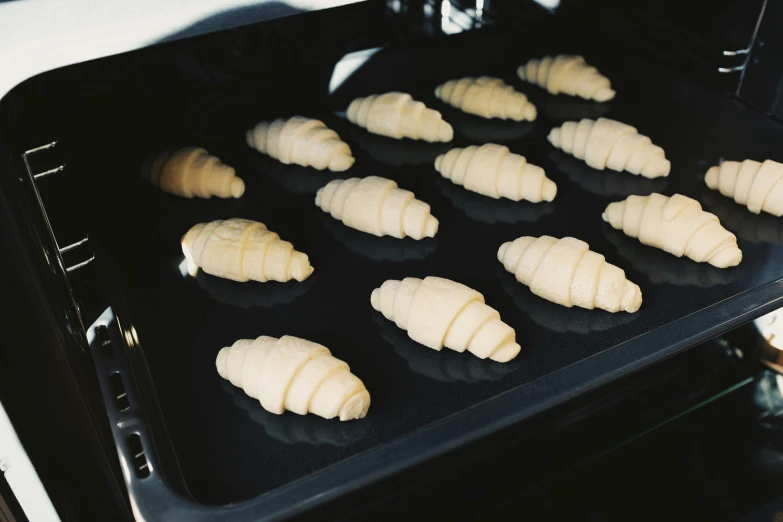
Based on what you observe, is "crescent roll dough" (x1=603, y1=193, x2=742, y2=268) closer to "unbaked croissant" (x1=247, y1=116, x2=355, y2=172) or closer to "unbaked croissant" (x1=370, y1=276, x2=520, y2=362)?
"unbaked croissant" (x1=370, y1=276, x2=520, y2=362)

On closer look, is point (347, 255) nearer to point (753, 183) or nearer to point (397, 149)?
point (397, 149)

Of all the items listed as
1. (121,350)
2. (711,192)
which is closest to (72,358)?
(121,350)

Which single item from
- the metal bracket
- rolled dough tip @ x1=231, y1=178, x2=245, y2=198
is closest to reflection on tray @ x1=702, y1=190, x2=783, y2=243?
rolled dough tip @ x1=231, y1=178, x2=245, y2=198

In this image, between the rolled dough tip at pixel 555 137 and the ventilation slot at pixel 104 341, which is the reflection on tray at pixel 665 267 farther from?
the ventilation slot at pixel 104 341

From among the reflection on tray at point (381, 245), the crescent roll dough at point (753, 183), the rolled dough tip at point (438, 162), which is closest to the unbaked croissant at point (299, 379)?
the reflection on tray at point (381, 245)

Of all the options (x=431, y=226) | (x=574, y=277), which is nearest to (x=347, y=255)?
(x=431, y=226)

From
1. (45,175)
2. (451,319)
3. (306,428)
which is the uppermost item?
(45,175)
